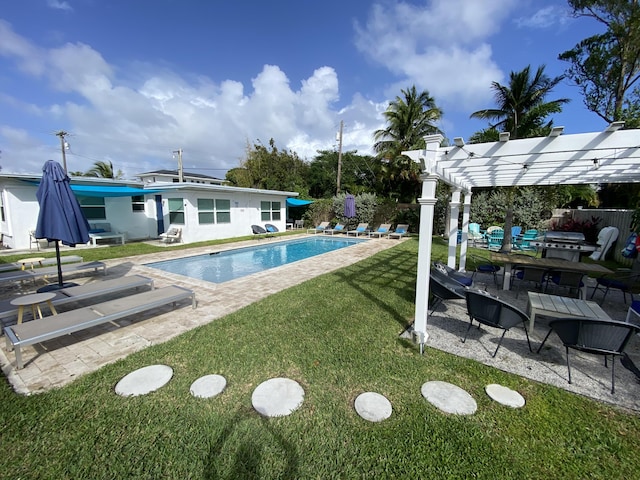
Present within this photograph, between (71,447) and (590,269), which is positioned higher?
(590,269)

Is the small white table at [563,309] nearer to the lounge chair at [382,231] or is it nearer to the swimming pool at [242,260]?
the swimming pool at [242,260]

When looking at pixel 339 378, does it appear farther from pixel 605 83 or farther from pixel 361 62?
pixel 605 83

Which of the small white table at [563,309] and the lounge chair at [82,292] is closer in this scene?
the small white table at [563,309]

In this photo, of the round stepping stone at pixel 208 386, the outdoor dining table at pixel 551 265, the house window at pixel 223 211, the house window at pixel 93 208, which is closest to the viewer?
the round stepping stone at pixel 208 386

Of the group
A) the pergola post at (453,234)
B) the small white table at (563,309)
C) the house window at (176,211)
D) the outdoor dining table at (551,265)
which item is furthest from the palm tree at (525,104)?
the house window at (176,211)

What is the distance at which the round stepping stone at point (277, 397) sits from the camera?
8.90ft

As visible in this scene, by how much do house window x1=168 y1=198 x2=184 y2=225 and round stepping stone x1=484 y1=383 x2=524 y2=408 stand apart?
15.3 meters

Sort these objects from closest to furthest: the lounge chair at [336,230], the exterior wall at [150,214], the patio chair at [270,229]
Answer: the exterior wall at [150,214], the patio chair at [270,229], the lounge chair at [336,230]

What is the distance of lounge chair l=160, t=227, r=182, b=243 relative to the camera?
45.4ft

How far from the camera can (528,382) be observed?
3.20m

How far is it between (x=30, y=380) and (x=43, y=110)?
41.4 meters

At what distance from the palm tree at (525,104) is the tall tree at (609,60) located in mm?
3349

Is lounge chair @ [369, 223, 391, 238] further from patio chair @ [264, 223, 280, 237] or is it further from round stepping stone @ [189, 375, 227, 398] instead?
round stepping stone @ [189, 375, 227, 398]

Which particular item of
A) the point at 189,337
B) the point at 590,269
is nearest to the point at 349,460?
the point at 189,337
